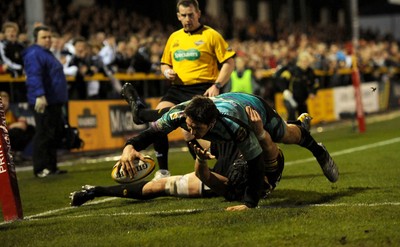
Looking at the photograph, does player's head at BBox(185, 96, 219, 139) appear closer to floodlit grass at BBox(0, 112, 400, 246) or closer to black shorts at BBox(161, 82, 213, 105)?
floodlit grass at BBox(0, 112, 400, 246)

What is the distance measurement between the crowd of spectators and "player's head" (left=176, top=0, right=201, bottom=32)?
494 centimetres

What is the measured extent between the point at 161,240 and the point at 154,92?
43.7ft

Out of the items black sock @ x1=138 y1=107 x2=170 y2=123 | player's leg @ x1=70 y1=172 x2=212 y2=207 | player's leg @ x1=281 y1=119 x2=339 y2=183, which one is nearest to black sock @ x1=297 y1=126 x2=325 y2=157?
player's leg @ x1=281 y1=119 x2=339 y2=183

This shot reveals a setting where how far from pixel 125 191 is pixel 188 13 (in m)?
2.61

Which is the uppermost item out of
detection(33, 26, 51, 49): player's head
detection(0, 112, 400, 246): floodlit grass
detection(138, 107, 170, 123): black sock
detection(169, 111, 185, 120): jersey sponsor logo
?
detection(33, 26, 51, 49): player's head

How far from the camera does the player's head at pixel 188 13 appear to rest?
34.6 ft

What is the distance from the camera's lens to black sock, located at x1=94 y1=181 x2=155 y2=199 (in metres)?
8.93

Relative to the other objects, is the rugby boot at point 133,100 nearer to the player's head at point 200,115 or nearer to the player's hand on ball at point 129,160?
the player's hand on ball at point 129,160

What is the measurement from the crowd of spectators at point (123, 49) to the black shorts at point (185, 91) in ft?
16.0

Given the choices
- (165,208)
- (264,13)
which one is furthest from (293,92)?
(264,13)

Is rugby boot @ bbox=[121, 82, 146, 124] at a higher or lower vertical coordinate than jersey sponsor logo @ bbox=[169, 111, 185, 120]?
lower

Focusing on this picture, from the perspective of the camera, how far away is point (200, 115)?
24.3 ft

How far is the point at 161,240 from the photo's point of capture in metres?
6.98

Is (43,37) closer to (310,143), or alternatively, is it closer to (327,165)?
(310,143)
